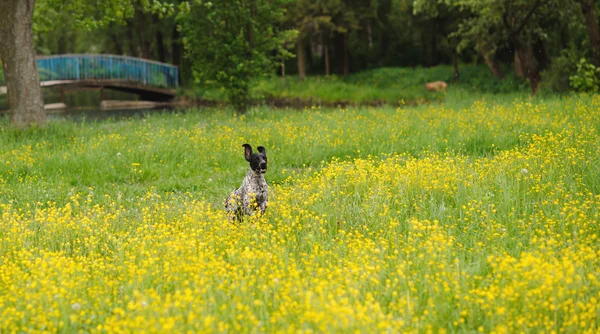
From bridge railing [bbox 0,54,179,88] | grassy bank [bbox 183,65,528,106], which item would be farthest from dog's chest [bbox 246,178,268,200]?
bridge railing [bbox 0,54,179,88]

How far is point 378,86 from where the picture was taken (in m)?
36.5

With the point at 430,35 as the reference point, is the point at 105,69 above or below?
below

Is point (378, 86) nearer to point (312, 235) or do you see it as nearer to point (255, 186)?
point (255, 186)

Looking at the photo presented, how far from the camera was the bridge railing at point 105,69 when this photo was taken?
1288 inches

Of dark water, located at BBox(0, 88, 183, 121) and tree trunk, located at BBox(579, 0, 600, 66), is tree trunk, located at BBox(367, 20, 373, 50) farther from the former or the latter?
tree trunk, located at BBox(579, 0, 600, 66)

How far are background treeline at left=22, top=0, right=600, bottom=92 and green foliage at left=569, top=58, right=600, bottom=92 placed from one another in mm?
34

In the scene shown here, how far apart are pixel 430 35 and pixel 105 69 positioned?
63.4 ft

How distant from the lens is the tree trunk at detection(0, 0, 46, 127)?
1544 centimetres

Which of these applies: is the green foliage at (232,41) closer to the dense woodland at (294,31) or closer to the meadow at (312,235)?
the dense woodland at (294,31)

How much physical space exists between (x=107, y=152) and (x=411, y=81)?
86.1 feet

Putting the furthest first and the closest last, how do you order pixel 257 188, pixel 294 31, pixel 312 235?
pixel 294 31
pixel 257 188
pixel 312 235

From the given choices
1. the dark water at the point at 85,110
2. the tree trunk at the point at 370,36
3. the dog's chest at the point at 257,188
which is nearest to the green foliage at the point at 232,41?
the dark water at the point at 85,110

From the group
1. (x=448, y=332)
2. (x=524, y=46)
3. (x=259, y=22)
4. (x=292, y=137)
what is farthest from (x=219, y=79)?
(x=448, y=332)

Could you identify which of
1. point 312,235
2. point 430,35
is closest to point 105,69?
point 430,35
